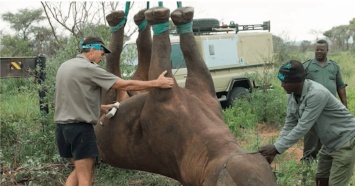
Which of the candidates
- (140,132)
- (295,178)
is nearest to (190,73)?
(140,132)

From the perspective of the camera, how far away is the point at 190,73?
4426 mm

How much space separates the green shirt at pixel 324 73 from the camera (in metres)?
6.79

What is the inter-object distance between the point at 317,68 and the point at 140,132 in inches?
139

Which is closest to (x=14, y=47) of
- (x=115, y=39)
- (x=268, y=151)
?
(x=115, y=39)

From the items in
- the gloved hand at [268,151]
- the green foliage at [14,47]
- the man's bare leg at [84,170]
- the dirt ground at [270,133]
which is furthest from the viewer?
the green foliage at [14,47]

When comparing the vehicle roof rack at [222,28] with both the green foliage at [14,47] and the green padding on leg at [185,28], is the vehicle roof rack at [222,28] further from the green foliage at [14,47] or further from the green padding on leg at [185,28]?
the green foliage at [14,47]

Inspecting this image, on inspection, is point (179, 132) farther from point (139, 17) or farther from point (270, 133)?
point (270, 133)

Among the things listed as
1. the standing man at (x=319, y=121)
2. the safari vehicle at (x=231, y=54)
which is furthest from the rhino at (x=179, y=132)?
the safari vehicle at (x=231, y=54)

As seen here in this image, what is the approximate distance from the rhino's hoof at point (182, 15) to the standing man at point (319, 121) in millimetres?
941

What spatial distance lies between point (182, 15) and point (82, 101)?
1190mm

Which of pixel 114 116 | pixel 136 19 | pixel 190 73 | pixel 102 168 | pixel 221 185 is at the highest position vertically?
pixel 136 19

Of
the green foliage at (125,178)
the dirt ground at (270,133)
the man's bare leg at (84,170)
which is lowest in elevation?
the dirt ground at (270,133)

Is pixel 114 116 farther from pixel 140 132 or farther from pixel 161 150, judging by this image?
pixel 161 150

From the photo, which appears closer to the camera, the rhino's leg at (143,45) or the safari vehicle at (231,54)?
the rhino's leg at (143,45)
